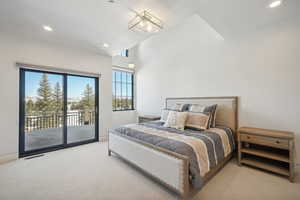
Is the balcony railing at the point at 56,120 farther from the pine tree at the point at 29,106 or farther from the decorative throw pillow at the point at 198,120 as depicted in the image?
the decorative throw pillow at the point at 198,120

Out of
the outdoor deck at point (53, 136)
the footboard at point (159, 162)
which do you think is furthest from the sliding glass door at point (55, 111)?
the footboard at point (159, 162)

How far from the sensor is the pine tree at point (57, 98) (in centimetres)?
340

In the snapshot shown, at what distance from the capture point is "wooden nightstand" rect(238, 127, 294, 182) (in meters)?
Result: 2.00

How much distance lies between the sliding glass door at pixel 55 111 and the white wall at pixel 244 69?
2298 millimetres

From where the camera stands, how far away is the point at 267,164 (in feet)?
7.55

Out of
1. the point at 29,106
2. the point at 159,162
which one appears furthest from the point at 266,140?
the point at 29,106

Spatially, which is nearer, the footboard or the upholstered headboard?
the footboard

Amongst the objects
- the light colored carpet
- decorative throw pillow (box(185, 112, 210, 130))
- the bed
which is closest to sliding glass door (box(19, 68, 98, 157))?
the light colored carpet

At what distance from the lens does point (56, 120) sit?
11.3ft

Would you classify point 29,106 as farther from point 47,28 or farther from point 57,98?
point 47,28

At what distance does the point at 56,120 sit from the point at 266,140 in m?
4.48

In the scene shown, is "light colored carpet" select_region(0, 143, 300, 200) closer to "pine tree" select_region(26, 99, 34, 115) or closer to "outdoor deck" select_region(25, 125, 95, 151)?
"outdoor deck" select_region(25, 125, 95, 151)

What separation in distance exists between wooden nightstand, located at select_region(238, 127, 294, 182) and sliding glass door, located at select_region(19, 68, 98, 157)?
3764 mm

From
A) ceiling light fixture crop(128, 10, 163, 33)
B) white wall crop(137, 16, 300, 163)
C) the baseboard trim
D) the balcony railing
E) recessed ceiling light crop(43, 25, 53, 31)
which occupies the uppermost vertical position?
recessed ceiling light crop(43, 25, 53, 31)
